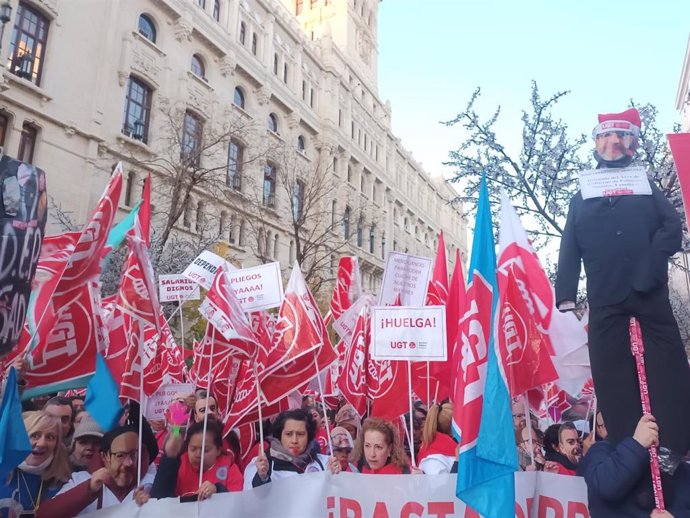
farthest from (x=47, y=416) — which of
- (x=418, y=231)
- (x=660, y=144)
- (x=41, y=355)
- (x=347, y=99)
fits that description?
(x=418, y=231)

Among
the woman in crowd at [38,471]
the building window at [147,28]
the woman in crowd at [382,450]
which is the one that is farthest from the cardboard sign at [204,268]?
the building window at [147,28]

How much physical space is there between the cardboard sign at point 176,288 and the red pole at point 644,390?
19.4ft

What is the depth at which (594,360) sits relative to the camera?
7.06ft

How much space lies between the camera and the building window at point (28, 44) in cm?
1725

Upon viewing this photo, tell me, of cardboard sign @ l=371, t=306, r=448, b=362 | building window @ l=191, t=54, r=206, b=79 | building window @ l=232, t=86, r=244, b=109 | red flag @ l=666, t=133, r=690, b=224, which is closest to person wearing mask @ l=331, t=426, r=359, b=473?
cardboard sign @ l=371, t=306, r=448, b=362

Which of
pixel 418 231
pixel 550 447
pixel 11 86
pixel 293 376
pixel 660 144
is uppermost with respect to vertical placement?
pixel 418 231

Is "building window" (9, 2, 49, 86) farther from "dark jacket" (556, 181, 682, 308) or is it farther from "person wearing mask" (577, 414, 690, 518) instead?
"person wearing mask" (577, 414, 690, 518)

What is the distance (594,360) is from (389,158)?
1778 inches

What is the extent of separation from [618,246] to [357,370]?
3942 millimetres

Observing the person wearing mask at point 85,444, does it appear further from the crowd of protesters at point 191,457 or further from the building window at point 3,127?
the building window at point 3,127

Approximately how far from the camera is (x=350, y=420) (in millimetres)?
5891

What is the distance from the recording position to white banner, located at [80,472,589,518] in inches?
126

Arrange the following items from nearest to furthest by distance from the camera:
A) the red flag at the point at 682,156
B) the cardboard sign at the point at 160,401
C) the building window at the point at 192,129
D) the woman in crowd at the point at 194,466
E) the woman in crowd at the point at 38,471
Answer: the red flag at the point at 682,156, the woman in crowd at the point at 38,471, the woman in crowd at the point at 194,466, the cardboard sign at the point at 160,401, the building window at the point at 192,129

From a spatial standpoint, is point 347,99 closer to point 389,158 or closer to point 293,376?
point 389,158
